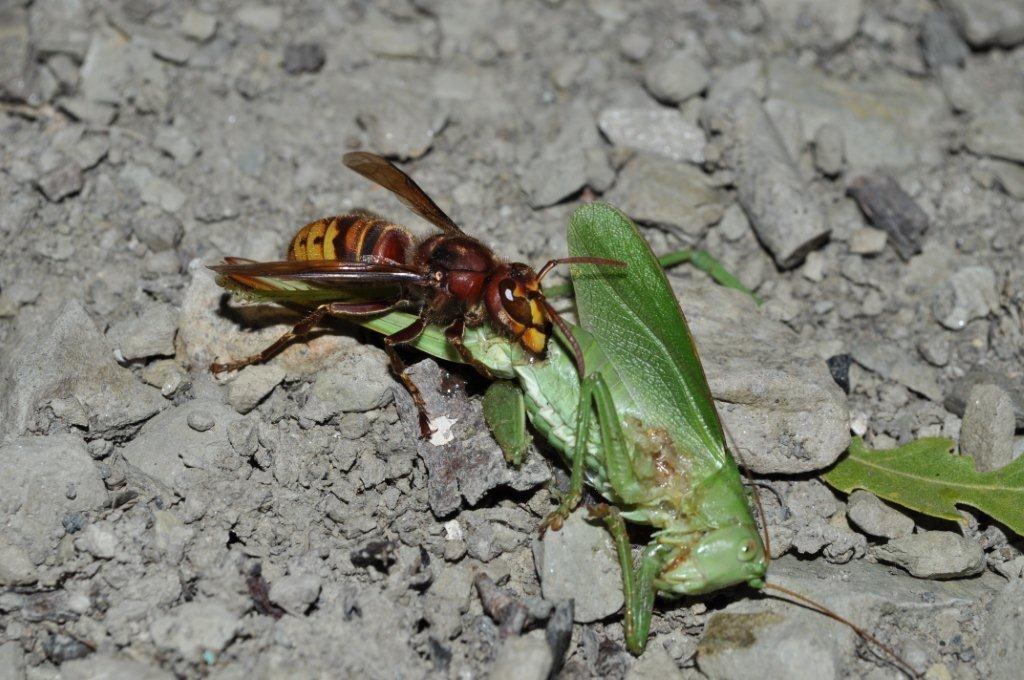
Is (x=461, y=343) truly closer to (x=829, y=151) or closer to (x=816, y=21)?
(x=829, y=151)

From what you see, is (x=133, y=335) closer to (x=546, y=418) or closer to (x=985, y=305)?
(x=546, y=418)

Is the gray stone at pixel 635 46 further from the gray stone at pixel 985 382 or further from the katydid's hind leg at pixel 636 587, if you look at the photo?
the katydid's hind leg at pixel 636 587

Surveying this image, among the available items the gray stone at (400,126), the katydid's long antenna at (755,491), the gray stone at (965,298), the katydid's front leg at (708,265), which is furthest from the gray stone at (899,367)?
the gray stone at (400,126)

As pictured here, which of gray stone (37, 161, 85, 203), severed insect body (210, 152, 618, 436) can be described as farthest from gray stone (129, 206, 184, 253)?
severed insect body (210, 152, 618, 436)

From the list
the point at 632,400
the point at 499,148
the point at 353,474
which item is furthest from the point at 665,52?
the point at 353,474

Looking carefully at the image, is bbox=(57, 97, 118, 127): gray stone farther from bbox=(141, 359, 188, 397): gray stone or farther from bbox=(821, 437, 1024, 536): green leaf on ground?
bbox=(821, 437, 1024, 536): green leaf on ground
